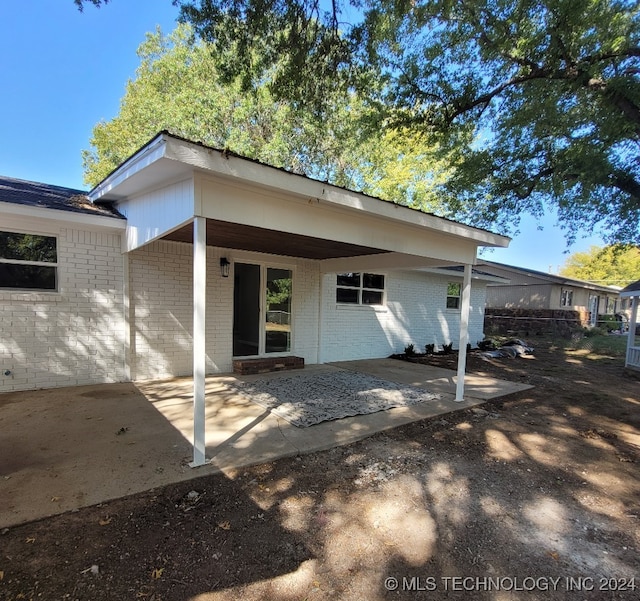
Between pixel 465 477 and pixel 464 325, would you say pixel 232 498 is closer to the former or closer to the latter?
pixel 465 477

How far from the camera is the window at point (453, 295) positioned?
40.7 feet

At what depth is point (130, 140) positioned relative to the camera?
1677 cm

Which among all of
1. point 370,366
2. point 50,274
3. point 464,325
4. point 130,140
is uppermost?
point 130,140

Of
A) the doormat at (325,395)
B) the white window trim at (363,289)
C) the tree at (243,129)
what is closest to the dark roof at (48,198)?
the doormat at (325,395)

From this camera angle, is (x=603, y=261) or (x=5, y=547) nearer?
(x=5, y=547)

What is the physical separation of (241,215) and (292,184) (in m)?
0.62

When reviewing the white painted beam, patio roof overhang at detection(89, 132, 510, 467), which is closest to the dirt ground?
patio roof overhang at detection(89, 132, 510, 467)

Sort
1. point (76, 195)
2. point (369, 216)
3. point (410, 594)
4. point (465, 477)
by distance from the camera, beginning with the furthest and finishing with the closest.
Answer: point (76, 195)
point (369, 216)
point (465, 477)
point (410, 594)

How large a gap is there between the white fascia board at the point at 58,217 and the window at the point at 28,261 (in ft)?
0.92

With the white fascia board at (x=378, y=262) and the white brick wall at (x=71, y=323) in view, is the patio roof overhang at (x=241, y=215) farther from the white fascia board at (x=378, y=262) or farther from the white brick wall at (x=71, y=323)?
the white brick wall at (x=71, y=323)

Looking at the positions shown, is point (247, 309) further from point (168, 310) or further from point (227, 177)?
point (227, 177)

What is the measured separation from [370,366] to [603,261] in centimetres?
4439

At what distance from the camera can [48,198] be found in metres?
5.73

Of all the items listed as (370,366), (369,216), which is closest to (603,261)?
(370,366)
